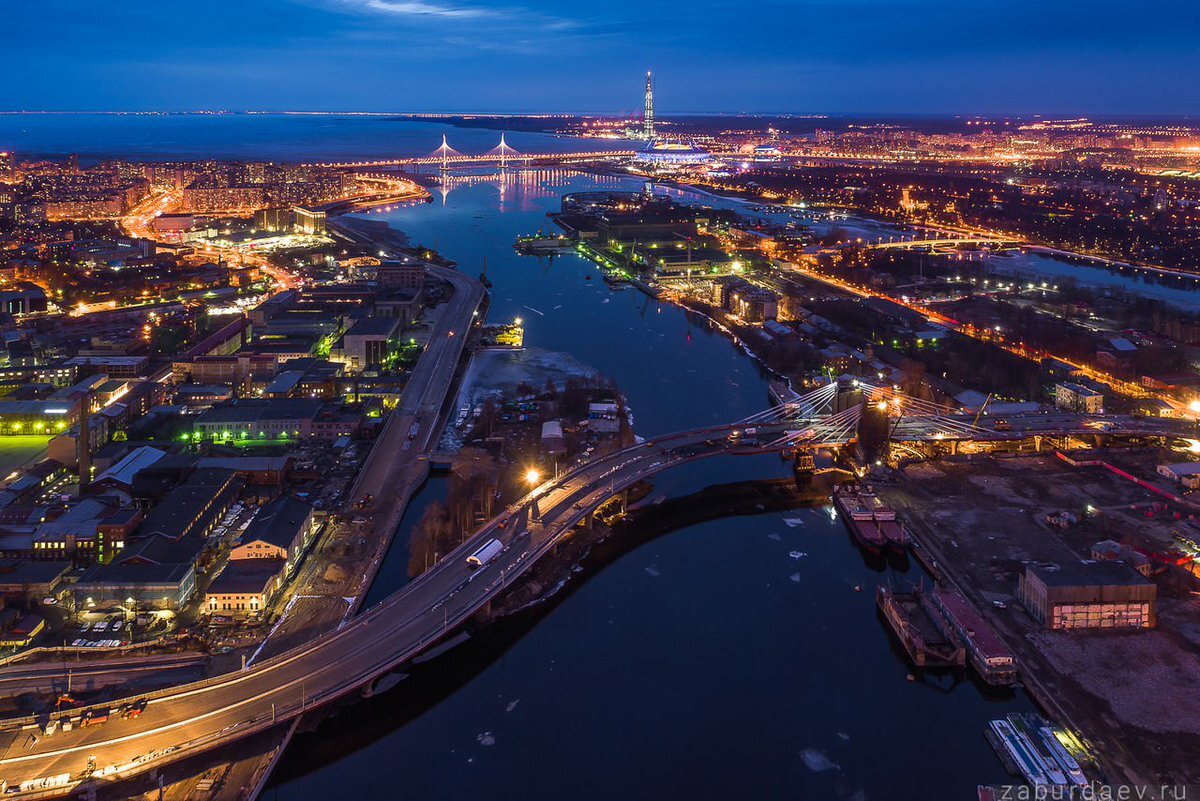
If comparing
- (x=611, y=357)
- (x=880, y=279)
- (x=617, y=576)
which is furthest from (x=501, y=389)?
(x=880, y=279)

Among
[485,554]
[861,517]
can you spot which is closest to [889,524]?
[861,517]

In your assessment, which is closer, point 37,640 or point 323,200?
point 37,640

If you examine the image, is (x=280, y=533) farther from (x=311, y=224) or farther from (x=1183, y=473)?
(x=311, y=224)

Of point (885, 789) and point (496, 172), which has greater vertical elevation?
point (496, 172)

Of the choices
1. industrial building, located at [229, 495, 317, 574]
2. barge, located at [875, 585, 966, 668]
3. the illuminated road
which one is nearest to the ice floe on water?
barge, located at [875, 585, 966, 668]

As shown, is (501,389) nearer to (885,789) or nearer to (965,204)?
(885,789)

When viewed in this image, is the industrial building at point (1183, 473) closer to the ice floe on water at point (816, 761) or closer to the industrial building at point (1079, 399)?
the industrial building at point (1079, 399)

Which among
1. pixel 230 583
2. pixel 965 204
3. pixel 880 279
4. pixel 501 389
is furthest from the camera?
pixel 965 204
